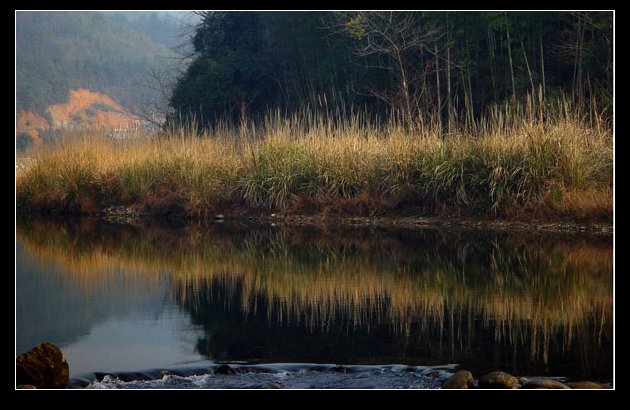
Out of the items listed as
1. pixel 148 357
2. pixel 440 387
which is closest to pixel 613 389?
pixel 440 387

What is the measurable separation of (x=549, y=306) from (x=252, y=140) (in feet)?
33.3

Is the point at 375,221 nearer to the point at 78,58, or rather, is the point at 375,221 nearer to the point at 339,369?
the point at 339,369

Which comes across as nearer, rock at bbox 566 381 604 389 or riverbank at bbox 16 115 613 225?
rock at bbox 566 381 604 389

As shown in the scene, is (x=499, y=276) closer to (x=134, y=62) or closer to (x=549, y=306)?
(x=549, y=306)

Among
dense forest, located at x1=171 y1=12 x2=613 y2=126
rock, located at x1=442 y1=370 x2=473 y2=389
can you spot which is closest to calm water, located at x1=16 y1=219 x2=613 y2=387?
rock, located at x1=442 y1=370 x2=473 y2=389

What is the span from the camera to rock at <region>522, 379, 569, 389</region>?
5.54 meters

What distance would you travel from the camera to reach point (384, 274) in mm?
9812

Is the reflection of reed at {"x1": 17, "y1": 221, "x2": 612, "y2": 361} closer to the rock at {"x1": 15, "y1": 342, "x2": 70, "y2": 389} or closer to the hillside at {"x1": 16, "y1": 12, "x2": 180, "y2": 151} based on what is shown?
the rock at {"x1": 15, "y1": 342, "x2": 70, "y2": 389}

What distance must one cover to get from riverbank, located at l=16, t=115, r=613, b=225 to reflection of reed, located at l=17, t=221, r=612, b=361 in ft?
4.39

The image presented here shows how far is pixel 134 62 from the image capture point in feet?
216

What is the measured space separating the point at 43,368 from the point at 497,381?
2.75 m

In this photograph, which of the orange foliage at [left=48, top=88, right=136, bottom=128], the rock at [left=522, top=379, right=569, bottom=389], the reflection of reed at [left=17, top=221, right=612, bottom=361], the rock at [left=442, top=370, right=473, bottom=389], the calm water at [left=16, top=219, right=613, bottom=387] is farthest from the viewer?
the orange foliage at [left=48, top=88, right=136, bottom=128]

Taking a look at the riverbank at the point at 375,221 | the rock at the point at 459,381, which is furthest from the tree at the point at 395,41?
the rock at the point at 459,381

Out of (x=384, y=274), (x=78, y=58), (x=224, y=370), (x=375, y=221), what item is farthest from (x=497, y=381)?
(x=78, y=58)
